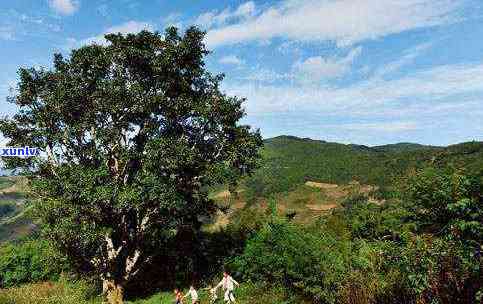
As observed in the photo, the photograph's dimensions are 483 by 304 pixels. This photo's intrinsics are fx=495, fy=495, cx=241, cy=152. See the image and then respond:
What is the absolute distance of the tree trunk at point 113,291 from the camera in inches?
1219

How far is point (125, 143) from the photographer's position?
3112 centimetres

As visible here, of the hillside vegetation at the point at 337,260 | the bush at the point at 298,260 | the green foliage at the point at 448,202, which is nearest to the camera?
the hillside vegetation at the point at 337,260

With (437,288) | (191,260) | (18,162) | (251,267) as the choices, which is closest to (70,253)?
(18,162)

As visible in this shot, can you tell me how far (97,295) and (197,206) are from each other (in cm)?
924

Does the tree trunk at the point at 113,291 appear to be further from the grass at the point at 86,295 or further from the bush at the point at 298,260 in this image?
the bush at the point at 298,260

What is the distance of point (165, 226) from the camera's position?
101 ft

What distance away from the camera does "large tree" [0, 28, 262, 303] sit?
28812 millimetres

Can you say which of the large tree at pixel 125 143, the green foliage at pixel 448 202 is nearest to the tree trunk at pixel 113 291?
the large tree at pixel 125 143

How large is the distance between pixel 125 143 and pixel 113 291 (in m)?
9.43

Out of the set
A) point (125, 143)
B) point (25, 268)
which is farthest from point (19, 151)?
point (25, 268)

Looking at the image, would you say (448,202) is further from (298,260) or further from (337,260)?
(298,260)

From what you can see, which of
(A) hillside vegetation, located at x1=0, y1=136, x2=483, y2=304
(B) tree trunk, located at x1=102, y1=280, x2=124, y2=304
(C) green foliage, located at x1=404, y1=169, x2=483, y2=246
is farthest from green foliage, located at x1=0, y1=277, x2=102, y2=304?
(C) green foliage, located at x1=404, y1=169, x2=483, y2=246

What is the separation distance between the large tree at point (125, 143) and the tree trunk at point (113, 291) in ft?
0.21

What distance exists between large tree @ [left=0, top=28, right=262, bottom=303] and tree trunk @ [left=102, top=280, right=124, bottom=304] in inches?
2.5
